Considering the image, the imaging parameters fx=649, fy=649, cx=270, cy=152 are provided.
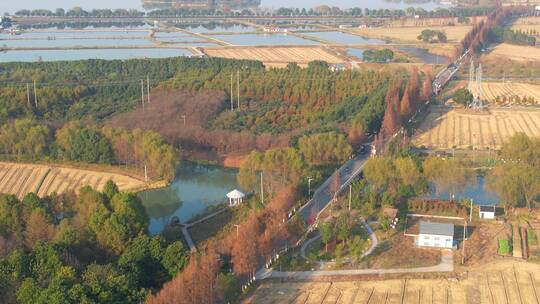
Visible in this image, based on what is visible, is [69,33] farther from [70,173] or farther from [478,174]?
[478,174]

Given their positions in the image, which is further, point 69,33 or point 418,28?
point 418,28

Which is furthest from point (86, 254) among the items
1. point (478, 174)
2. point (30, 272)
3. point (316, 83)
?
point (316, 83)

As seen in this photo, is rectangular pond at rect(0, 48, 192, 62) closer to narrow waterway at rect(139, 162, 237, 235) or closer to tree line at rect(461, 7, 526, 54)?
tree line at rect(461, 7, 526, 54)

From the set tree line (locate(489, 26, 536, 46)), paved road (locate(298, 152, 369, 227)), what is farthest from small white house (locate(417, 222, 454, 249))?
tree line (locate(489, 26, 536, 46))

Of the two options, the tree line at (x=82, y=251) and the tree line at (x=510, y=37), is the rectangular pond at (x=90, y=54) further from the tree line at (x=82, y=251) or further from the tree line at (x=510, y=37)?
the tree line at (x=82, y=251)

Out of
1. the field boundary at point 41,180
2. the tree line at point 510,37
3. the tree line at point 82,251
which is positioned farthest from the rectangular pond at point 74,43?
the tree line at point 82,251

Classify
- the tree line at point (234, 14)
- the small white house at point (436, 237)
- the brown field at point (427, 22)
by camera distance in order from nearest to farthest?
the small white house at point (436, 237) < the brown field at point (427, 22) < the tree line at point (234, 14)
